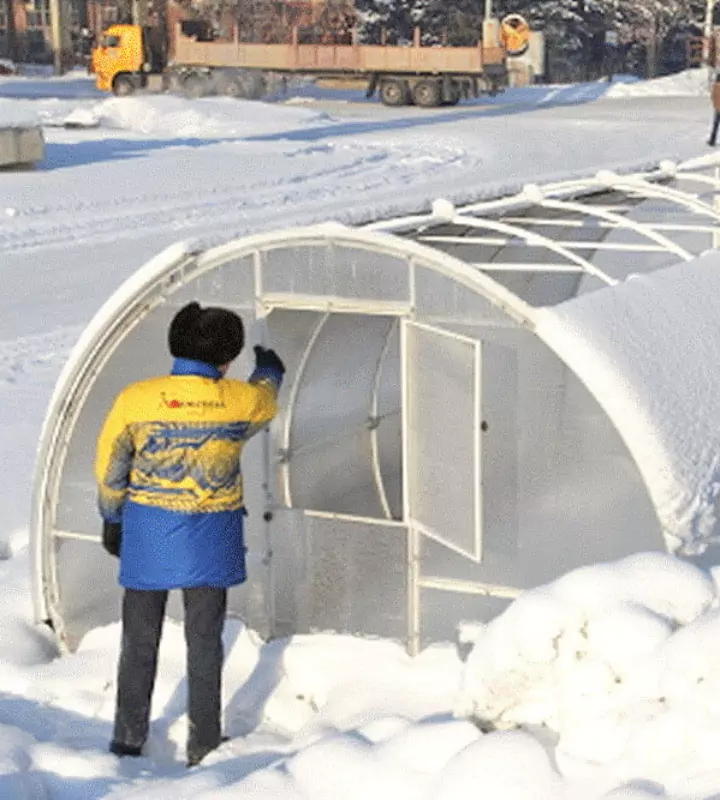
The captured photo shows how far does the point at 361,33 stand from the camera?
5841 centimetres

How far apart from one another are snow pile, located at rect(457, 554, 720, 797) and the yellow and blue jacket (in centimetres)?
113

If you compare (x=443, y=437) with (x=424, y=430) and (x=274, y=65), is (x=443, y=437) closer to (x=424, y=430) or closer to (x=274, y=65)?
(x=424, y=430)

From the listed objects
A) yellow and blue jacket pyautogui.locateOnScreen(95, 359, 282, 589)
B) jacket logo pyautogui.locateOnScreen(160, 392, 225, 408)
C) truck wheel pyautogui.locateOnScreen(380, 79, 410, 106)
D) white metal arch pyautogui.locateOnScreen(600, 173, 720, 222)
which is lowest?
truck wheel pyautogui.locateOnScreen(380, 79, 410, 106)

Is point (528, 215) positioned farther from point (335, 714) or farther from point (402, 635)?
point (335, 714)

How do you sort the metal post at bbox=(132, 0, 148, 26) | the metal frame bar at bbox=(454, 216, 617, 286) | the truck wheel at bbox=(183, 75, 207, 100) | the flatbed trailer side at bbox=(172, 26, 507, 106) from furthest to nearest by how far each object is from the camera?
the metal post at bbox=(132, 0, 148, 26), the truck wheel at bbox=(183, 75, 207, 100), the flatbed trailer side at bbox=(172, 26, 507, 106), the metal frame bar at bbox=(454, 216, 617, 286)

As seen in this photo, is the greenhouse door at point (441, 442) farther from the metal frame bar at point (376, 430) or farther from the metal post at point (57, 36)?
the metal post at point (57, 36)

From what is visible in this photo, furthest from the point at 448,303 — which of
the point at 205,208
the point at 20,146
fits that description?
the point at 20,146

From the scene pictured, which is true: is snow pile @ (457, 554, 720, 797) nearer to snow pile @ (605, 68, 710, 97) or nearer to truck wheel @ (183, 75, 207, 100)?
truck wheel @ (183, 75, 207, 100)

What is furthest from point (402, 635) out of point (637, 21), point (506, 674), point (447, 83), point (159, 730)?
point (637, 21)

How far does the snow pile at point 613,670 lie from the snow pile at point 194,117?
31.0 meters

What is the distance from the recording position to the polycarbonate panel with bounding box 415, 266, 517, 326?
6.98 meters

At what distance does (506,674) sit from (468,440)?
1528 millimetres

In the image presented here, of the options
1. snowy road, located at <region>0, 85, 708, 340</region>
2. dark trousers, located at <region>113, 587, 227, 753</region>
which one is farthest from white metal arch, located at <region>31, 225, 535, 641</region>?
dark trousers, located at <region>113, 587, 227, 753</region>

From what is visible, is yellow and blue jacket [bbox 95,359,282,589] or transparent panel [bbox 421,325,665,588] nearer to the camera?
yellow and blue jacket [bbox 95,359,282,589]
